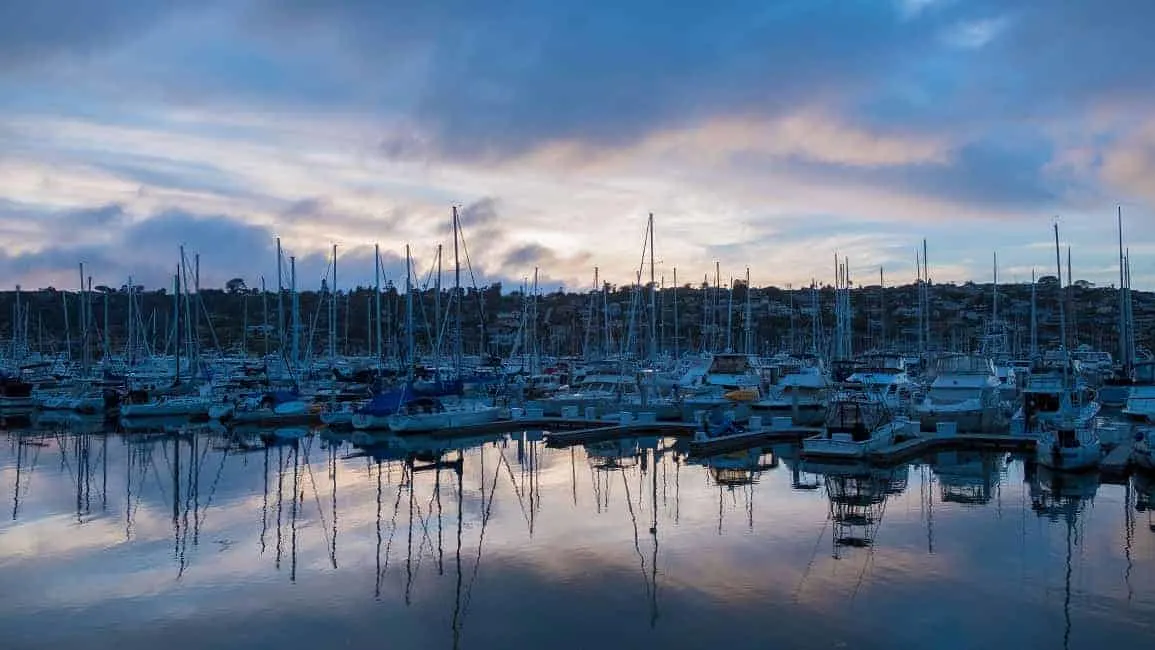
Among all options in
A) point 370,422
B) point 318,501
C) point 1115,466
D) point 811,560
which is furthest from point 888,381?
point 318,501

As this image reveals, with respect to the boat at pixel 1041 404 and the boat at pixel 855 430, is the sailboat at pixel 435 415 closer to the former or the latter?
the boat at pixel 855 430

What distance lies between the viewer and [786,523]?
738 inches

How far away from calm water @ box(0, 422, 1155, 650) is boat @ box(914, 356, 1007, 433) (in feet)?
20.8

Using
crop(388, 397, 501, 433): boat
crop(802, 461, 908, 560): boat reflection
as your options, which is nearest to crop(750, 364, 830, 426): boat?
Result: crop(802, 461, 908, 560): boat reflection

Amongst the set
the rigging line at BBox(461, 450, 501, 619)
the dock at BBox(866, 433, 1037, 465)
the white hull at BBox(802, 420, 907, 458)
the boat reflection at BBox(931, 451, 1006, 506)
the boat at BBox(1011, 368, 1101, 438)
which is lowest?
the boat reflection at BBox(931, 451, 1006, 506)

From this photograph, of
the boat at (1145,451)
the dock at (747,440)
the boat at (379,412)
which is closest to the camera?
the boat at (1145,451)

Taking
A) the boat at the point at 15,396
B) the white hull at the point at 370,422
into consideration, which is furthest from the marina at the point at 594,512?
the boat at the point at 15,396

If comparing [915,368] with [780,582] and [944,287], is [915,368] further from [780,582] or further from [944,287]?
[944,287]

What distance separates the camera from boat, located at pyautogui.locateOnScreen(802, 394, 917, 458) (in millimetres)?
27156

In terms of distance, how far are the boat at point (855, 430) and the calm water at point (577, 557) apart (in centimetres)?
117

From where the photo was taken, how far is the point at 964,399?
113 ft

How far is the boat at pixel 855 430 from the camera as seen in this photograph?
2716 centimetres

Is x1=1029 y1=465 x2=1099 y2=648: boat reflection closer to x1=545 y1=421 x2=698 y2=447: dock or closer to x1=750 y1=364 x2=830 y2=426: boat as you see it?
x1=750 y1=364 x2=830 y2=426: boat

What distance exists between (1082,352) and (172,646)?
75.2m
